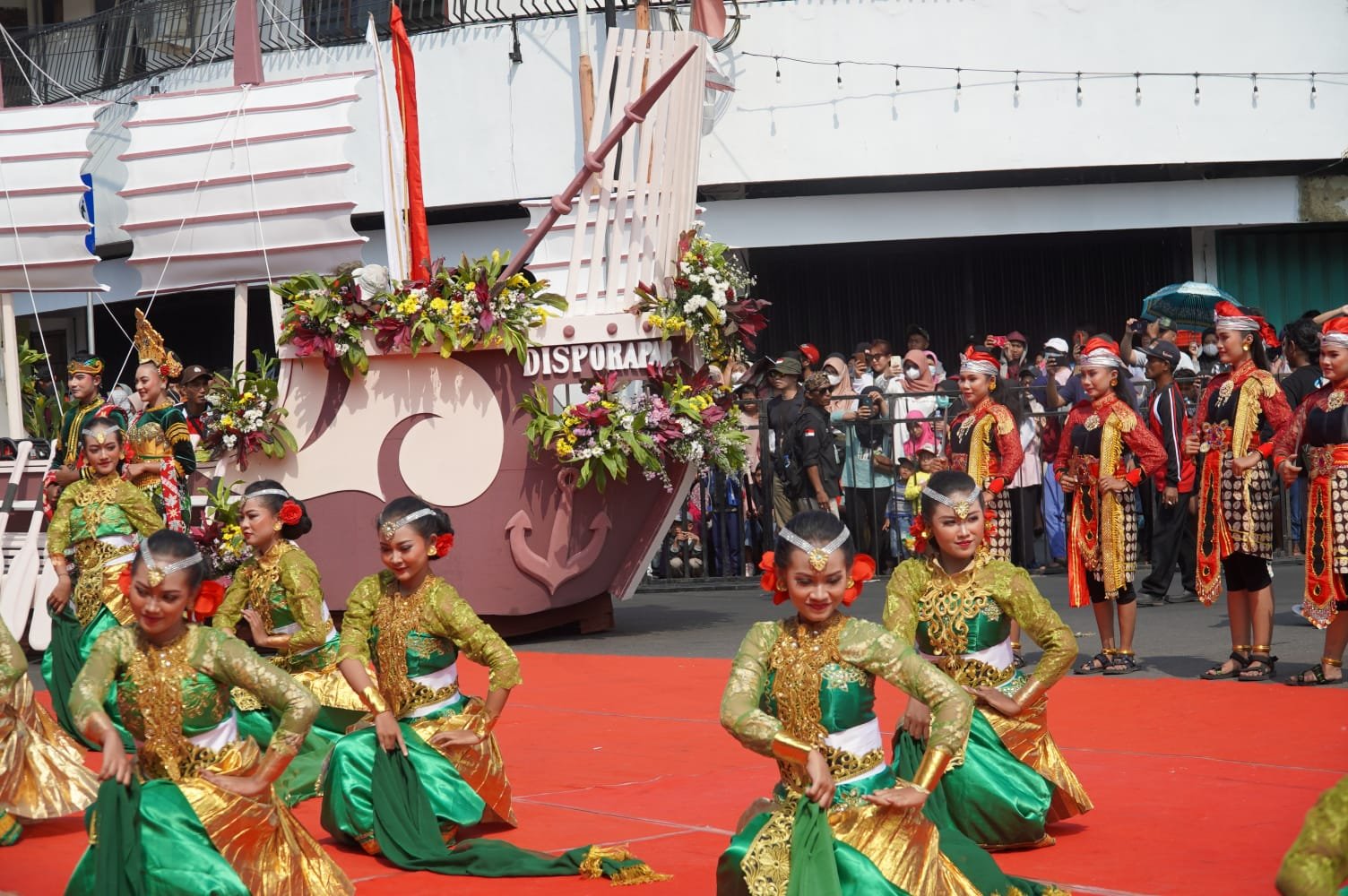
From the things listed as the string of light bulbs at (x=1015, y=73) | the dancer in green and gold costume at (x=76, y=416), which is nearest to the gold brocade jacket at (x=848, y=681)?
the dancer in green and gold costume at (x=76, y=416)

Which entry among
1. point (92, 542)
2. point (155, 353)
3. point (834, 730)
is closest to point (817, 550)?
point (834, 730)

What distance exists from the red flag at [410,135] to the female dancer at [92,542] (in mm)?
3894

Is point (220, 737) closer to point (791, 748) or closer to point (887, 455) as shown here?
point (791, 748)

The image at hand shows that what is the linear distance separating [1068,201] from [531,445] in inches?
358

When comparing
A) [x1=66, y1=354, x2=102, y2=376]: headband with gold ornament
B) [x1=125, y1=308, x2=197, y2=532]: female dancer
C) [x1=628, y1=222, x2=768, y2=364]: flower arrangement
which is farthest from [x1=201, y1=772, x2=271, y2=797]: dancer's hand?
[x1=628, y1=222, x2=768, y2=364]: flower arrangement

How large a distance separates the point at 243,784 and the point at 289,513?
8.17 ft

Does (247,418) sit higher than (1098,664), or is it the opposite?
(247,418)

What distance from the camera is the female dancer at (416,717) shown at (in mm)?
5805

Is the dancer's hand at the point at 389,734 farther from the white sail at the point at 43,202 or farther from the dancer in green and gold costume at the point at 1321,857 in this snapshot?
the white sail at the point at 43,202

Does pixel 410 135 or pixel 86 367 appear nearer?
pixel 86 367

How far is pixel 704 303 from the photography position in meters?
11.1

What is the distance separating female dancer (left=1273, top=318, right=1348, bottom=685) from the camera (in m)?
8.10

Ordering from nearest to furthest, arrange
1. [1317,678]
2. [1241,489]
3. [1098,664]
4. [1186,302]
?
[1317,678]
[1241,489]
[1098,664]
[1186,302]

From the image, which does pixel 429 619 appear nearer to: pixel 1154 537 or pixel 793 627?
pixel 793 627
